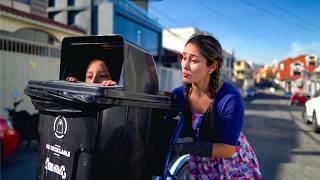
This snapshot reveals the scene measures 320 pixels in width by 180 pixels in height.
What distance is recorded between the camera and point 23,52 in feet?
35.7

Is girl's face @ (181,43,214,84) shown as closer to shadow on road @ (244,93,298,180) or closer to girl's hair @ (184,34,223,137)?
girl's hair @ (184,34,223,137)

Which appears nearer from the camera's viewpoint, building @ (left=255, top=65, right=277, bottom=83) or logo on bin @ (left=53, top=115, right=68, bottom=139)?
logo on bin @ (left=53, top=115, right=68, bottom=139)

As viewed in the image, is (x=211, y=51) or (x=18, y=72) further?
(x=18, y=72)

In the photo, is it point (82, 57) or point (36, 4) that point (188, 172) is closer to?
point (82, 57)

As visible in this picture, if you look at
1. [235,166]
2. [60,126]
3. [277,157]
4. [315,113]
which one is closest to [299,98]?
[315,113]

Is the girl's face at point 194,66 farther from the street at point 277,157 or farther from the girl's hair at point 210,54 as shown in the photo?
the street at point 277,157

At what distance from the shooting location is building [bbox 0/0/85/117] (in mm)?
10250

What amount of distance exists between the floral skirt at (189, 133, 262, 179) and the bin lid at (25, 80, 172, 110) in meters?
0.42

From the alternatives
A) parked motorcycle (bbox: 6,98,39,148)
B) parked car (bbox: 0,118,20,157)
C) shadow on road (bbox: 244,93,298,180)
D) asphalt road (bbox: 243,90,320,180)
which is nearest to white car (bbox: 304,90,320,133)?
asphalt road (bbox: 243,90,320,180)

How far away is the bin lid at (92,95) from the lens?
179 centimetres

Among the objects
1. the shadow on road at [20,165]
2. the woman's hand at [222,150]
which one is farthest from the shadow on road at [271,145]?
the woman's hand at [222,150]

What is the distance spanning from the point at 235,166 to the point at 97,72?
1253 mm

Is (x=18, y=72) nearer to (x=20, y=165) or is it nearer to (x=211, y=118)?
(x=20, y=165)

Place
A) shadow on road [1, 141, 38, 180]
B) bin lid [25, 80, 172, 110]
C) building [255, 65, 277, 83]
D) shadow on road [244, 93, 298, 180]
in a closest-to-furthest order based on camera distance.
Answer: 1. bin lid [25, 80, 172, 110]
2. shadow on road [1, 141, 38, 180]
3. shadow on road [244, 93, 298, 180]
4. building [255, 65, 277, 83]
